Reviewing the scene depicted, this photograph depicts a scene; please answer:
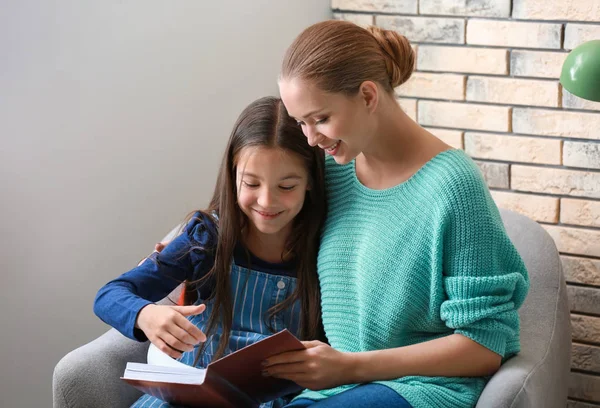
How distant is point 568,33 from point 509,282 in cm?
85

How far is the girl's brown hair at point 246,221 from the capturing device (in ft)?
5.38


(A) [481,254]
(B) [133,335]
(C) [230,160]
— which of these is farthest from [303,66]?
(B) [133,335]

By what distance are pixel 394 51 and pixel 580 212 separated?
0.84 m

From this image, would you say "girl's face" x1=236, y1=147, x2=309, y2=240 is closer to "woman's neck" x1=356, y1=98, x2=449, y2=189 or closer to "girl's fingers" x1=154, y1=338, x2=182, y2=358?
"woman's neck" x1=356, y1=98, x2=449, y2=189

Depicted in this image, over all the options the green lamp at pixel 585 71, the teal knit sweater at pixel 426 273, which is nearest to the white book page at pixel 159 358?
the teal knit sweater at pixel 426 273

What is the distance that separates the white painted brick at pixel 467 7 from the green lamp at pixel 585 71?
763mm

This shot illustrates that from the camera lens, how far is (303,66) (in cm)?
148

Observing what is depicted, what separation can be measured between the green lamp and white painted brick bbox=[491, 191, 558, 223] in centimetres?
80

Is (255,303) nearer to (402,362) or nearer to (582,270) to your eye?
(402,362)

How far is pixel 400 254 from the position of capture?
154cm

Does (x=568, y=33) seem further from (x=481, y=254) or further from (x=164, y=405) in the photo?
(x=164, y=405)

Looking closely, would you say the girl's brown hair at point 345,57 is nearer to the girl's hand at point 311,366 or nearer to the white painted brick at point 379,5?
the girl's hand at point 311,366

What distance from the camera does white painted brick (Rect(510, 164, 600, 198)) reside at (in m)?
2.10

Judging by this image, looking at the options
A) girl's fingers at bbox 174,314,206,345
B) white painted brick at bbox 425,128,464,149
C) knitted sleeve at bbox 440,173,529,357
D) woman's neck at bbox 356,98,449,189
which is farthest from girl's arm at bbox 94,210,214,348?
white painted brick at bbox 425,128,464,149
